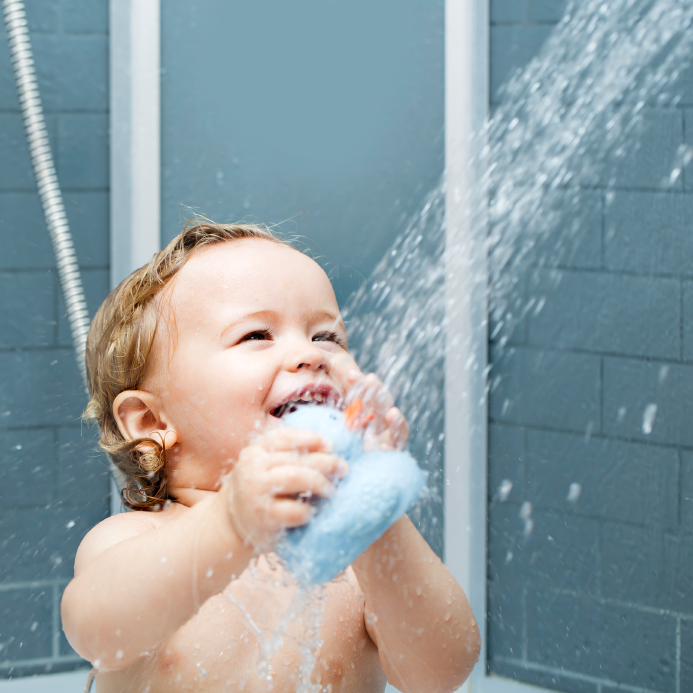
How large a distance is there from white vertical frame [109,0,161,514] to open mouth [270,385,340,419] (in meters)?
0.83

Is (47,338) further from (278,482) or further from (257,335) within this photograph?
(278,482)

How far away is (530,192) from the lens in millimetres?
1746

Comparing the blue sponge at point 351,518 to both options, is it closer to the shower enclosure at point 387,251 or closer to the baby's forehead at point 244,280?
the baby's forehead at point 244,280

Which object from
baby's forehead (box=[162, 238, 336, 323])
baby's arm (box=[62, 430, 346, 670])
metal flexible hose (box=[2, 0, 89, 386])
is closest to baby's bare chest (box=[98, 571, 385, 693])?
baby's arm (box=[62, 430, 346, 670])

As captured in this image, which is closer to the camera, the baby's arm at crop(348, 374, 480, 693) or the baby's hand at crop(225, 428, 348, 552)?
the baby's hand at crop(225, 428, 348, 552)

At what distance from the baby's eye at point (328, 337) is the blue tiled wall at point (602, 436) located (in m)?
0.66

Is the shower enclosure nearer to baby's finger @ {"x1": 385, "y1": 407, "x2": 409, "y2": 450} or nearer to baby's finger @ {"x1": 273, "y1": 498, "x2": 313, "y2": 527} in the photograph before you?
baby's finger @ {"x1": 385, "y1": 407, "x2": 409, "y2": 450}

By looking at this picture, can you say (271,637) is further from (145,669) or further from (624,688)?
(624,688)

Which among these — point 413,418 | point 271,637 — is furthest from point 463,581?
point 271,637

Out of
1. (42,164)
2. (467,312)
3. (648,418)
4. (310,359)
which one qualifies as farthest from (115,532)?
(648,418)

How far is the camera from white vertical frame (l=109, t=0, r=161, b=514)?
1.76 meters

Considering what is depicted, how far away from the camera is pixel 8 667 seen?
189cm

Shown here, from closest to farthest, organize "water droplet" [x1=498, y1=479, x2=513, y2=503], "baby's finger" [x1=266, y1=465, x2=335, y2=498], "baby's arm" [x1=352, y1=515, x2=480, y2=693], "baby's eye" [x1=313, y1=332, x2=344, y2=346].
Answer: "baby's finger" [x1=266, y1=465, x2=335, y2=498] → "baby's arm" [x1=352, y1=515, x2=480, y2=693] → "baby's eye" [x1=313, y1=332, x2=344, y2=346] → "water droplet" [x1=498, y1=479, x2=513, y2=503]

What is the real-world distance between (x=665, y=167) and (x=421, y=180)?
0.49 meters
